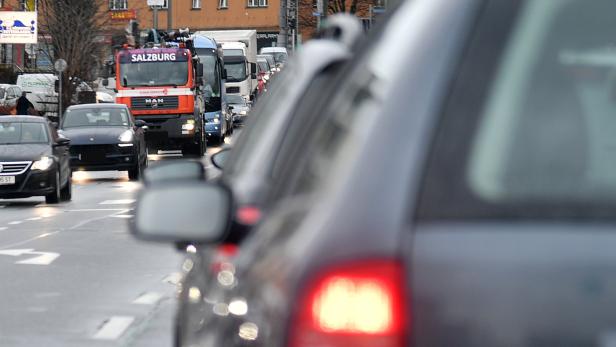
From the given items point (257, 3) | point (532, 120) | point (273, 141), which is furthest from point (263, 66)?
point (532, 120)

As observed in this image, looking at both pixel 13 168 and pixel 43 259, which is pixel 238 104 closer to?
pixel 13 168

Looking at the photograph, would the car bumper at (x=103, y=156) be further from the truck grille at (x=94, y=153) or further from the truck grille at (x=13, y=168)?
the truck grille at (x=13, y=168)

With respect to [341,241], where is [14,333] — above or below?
below

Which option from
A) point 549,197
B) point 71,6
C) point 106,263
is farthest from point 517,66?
point 71,6

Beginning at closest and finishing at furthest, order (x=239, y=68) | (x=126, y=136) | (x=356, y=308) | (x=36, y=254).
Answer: (x=356, y=308)
(x=36, y=254)
(x=126, y=136)
(x=239, y=68)

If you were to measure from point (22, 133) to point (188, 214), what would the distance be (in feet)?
79.8

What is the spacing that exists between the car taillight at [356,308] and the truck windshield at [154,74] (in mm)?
41308

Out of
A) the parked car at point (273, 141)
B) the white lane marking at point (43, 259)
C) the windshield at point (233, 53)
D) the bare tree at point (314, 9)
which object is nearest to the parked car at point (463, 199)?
the parked car at point (273, 141)

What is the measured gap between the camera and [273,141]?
4.15 m

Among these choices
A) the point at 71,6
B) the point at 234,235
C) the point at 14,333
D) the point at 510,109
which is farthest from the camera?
the point at 71,6

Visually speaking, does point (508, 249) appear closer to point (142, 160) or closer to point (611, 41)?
point (611, 41)

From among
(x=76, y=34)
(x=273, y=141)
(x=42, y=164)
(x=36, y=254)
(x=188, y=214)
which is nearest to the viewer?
(x=188, y=214)

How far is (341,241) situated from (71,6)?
58.6 metres

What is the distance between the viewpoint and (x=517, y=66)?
272cm
